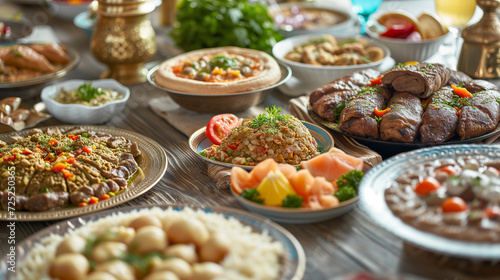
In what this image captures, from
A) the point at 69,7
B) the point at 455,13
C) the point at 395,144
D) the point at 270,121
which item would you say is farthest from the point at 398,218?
the point at 69,7

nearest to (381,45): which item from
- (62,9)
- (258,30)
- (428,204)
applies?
(258,30)

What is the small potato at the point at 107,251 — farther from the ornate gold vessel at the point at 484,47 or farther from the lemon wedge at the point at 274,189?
the ornate gold vessel at the point at 484,47

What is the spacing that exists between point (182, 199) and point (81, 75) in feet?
8.07

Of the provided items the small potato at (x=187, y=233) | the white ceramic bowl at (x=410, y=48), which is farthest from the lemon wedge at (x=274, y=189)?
the white ceramic bowl at (x=410, y=48)

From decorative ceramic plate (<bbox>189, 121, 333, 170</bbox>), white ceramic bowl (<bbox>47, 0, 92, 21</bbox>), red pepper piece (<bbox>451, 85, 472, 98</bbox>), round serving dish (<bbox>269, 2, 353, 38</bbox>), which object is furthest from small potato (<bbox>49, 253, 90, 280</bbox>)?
white ceramic bowl (<bbox>47, 0, 92, 21</bbox>)

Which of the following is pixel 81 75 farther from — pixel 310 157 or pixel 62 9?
pixel 310 157

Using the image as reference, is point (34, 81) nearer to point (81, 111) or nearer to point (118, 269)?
point (81, 111)

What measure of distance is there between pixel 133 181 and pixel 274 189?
0.81 meters

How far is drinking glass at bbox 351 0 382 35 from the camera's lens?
441 cm

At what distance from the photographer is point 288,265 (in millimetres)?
1734

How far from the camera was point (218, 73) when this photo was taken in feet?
11.6

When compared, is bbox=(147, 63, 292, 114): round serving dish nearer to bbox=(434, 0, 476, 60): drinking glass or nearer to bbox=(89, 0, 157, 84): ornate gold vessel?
bbox=(89, 0, 157, 84): ornate gold vessel

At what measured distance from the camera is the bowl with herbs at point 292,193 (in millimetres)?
2164

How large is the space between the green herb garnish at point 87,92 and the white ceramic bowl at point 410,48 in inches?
88.2
